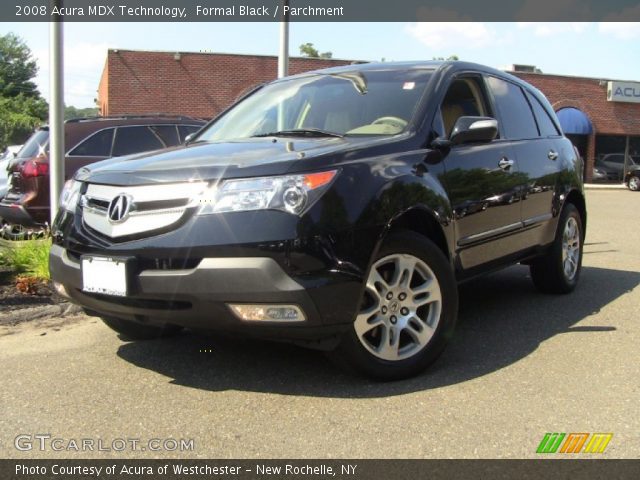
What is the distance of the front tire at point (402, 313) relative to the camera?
3.42 metres

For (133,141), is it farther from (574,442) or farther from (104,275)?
(574,442)

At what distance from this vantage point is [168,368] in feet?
12.6

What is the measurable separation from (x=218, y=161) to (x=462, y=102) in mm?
2019

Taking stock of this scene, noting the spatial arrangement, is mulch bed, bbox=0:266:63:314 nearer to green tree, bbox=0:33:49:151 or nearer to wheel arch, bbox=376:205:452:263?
wheel arch, bbox=376:205:452:263

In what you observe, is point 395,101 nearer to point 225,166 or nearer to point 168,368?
point 225,166

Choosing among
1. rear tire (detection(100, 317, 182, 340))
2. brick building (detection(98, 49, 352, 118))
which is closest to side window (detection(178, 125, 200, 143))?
rear tire (detection(100, 317, 182, 340))

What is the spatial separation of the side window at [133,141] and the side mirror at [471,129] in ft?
17.5

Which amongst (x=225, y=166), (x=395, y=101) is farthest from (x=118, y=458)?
(x=395, y=101)

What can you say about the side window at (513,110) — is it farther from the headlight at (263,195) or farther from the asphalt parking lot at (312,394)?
the headlight at (263,195)

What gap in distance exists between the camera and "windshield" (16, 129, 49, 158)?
782 centimetres

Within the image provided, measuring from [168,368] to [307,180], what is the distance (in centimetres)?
149

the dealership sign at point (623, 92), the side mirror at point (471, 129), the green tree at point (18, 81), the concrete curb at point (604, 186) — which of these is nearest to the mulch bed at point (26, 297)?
the side mirror at point (471, 129)

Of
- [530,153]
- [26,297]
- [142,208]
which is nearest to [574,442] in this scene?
[142,208]

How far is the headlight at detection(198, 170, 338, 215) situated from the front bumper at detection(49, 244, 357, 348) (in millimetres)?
254
